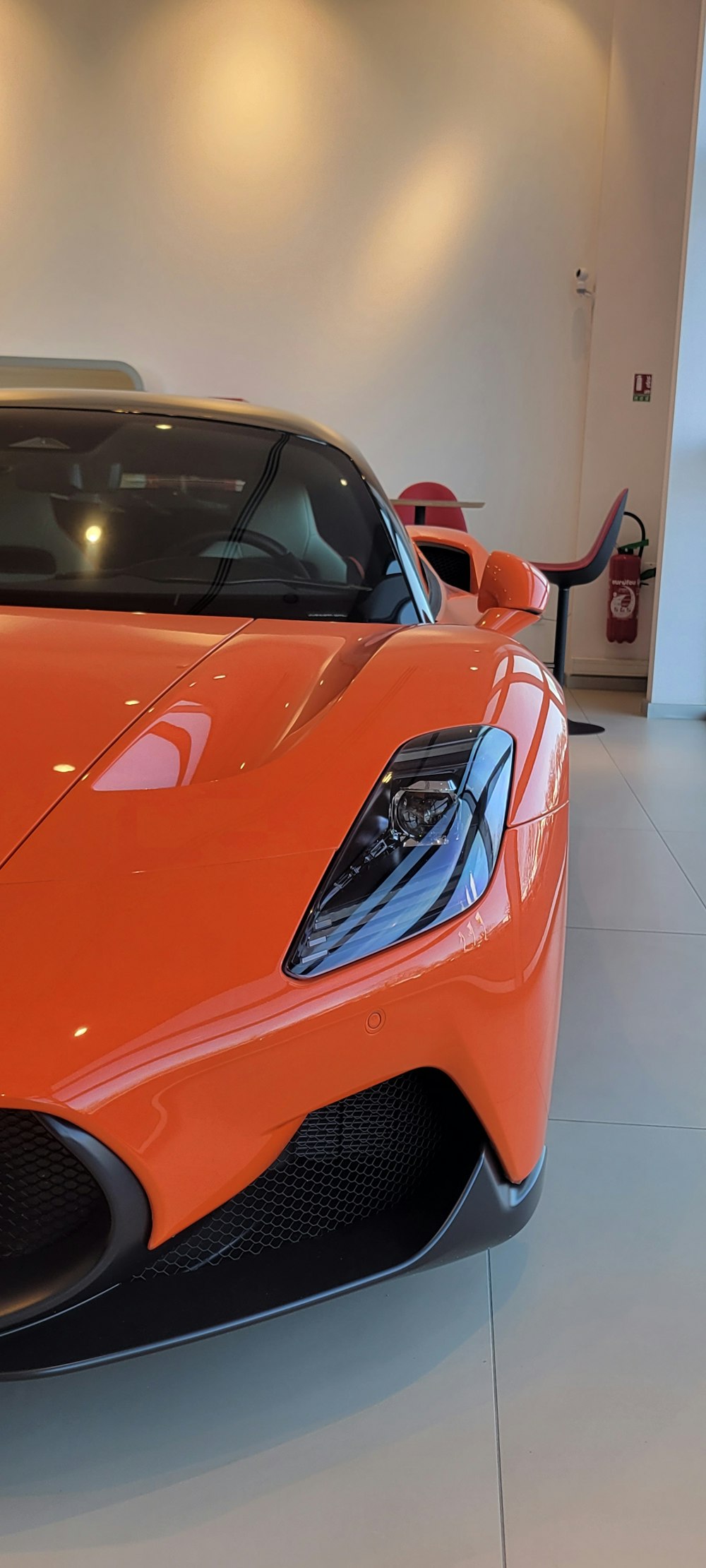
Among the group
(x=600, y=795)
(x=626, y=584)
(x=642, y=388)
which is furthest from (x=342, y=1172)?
(x=642, y=388)

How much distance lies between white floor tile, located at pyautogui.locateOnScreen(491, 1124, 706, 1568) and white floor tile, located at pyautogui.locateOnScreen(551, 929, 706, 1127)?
85 mm

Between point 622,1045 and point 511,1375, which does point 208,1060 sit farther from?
point 622,1045

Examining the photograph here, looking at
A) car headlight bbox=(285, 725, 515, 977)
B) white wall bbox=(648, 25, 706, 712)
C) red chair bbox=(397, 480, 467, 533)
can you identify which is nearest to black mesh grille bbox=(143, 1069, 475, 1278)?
car headlight bbox=(285, 725, 515, 977)

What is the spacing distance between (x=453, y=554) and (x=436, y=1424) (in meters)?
2.09

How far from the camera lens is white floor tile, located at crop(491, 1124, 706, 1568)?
2.43 feet

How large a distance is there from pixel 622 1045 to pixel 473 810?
29.8 inches

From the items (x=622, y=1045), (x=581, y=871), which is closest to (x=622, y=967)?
(x=622, y=1045)

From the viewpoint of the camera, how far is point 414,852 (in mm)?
790

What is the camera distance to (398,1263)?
768 millimetres

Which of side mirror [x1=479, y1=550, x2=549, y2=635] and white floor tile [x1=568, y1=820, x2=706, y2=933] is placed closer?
side mirror [x1=479, y1=550, x2=549, y2=635]

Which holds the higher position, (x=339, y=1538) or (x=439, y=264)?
(x=439, y=264)

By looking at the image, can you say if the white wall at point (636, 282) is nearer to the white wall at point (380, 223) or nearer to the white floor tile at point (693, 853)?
the white wall at point (380, 223)

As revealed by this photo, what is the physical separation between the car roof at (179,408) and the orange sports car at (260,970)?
534mm

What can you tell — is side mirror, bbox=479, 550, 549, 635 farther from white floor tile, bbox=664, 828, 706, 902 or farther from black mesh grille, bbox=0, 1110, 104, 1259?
black mesh grille, bbox=0, 1110, 104, 1259
